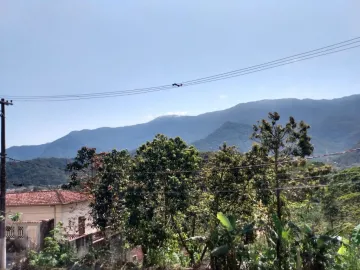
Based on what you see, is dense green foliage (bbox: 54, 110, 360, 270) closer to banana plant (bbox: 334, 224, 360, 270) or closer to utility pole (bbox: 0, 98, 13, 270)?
banana plant (bbox: 334, 224, 360, 270)

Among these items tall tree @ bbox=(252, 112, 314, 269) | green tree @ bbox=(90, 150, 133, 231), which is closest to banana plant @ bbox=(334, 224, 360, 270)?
tall tree @ bbox=(252, 112, 314, 269)

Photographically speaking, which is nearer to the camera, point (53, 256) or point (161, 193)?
point (53, 256)

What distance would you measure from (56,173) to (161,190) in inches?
1413

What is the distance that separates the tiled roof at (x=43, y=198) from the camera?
21.7 m

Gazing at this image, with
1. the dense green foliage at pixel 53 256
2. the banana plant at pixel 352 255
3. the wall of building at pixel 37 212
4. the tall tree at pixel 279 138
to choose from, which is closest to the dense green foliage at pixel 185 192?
the tall tree at pixel 279 138

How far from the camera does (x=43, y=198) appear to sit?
22.5m

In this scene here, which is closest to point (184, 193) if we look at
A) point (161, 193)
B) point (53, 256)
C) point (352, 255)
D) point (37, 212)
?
point (161, 193)

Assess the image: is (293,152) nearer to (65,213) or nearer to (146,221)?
(146,221)

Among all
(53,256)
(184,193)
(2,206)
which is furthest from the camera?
(2,206)

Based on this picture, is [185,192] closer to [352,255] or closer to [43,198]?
[352,255]

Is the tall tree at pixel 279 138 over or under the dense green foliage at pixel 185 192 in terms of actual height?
over

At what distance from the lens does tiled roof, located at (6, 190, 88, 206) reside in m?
21.7

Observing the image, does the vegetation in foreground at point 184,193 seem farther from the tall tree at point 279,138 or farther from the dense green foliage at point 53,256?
the dense green foliage at point 53,256

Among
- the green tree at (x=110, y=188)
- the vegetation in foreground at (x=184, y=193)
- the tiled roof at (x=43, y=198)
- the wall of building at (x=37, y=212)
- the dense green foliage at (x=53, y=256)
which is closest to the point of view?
the dense green foliage at (x=53, y=256)
